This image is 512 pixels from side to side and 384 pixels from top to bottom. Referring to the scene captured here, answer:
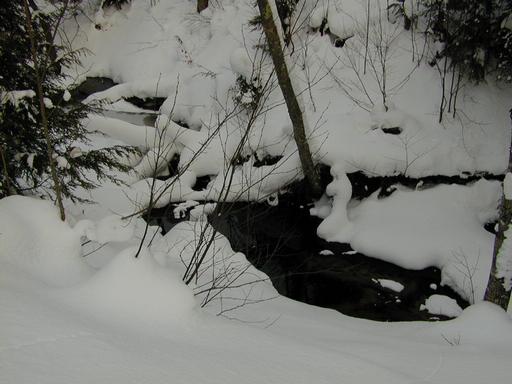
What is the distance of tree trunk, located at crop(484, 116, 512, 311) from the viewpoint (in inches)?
191

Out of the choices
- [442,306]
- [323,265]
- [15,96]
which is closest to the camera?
[15,96]

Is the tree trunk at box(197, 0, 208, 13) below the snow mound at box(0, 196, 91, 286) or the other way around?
the other way around

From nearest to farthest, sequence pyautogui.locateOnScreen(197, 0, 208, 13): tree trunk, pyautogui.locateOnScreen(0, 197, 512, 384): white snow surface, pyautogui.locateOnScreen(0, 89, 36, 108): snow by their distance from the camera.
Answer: pyautogui.locateOnScreen(0, 197, 512, 384): white snow surface
pyautogui.locateOnScreen(0, 89, 36, 108): snow
pyautogui.locateOnScreen(197, 0, 208, 13): tree trunk

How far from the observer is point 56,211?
4.12m

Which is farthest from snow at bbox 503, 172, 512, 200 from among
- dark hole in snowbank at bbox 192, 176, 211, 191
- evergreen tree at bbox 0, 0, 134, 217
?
dark hole in snowbank at bbox 192, 176, 211, 191

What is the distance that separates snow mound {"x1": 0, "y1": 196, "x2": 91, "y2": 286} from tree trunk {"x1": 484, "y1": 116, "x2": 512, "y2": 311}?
14.8 ft

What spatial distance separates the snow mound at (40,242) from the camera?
12.0ft

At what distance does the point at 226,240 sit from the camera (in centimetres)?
751

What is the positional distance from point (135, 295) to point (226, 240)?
4.26 metres

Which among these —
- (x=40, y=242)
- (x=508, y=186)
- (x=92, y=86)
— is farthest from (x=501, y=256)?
(x=92, y=86)

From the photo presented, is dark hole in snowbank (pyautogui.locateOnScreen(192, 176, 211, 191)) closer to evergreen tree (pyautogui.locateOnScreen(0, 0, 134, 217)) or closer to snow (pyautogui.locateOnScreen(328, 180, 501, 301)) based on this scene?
snow (pyautogui.locateOnScreen(328, 180, 501, 301))

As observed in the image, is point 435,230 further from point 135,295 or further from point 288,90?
point 135,295

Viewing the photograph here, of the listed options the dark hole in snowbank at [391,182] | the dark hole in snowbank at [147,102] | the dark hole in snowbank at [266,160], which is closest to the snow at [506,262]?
the dark hole in snowbank at [391,182]

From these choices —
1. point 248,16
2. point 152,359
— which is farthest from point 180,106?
point 152,359
